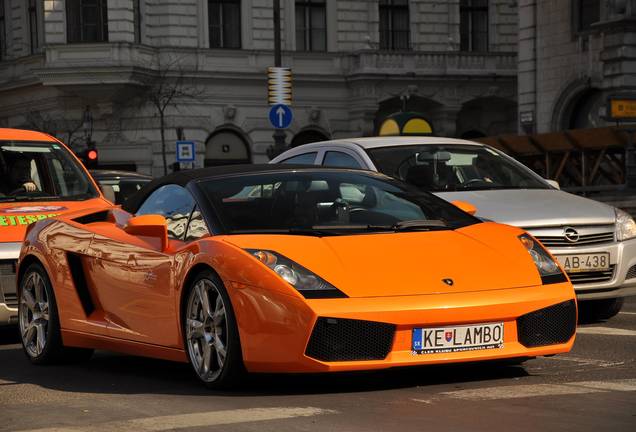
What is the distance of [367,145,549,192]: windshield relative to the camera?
13.5 metres

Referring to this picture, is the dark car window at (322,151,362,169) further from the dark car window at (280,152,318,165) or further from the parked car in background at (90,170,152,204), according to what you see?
the parked car in background at (90,170,152,204)

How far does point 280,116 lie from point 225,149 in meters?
19.6

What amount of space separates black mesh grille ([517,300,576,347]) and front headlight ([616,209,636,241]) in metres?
3.81

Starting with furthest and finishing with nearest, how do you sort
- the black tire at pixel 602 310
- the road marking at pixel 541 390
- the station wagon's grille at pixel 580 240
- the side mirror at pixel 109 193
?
1. the side mirror at pixel 109 193
2. the black tire at pixel 602 310
3. the station wagon's grille at pixel 580 240
4. the road marking at pixel 541 390

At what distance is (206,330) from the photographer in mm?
8344

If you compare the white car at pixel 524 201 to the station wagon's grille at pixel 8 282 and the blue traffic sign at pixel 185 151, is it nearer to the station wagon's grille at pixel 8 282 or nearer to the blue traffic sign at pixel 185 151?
the station wagon's grille at pixel 8 282

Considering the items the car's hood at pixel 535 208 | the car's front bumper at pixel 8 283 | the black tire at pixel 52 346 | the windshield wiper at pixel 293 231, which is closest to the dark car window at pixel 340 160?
the car's hood at pixel 535 208

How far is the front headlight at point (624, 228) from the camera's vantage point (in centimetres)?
1206

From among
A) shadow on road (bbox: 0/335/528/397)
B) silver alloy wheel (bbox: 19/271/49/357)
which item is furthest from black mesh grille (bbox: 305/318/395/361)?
silver alloy wheel (bbox: 19/271/49/357)

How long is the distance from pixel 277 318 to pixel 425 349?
74 centimetres

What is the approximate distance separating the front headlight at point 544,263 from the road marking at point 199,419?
1.64 metres

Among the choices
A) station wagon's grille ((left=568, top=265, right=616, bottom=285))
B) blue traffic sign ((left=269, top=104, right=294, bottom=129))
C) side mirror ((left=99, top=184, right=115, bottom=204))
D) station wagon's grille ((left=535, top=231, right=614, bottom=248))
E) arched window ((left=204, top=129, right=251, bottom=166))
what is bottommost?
arched window ((left=204, top=129, right=251, bottom=166))

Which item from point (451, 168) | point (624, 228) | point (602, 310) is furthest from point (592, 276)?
point (451, 168)

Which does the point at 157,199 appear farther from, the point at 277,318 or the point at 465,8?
the point at 465,8
